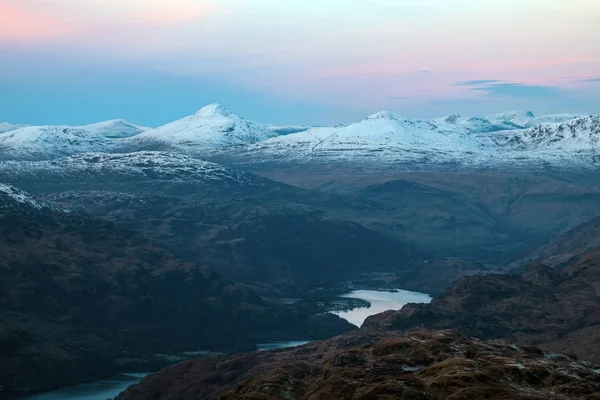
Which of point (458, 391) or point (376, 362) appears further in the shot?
point (376, 362)

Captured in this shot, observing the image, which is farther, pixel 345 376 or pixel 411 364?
pixel 411 364

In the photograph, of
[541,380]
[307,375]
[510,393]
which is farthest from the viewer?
[307,375]

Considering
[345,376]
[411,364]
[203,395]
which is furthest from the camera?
[203,395]

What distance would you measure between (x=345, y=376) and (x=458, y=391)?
17032 millimetres

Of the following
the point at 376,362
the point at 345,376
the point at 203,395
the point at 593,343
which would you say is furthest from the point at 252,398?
the point at 593,343

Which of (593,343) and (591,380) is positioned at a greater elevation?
(591,380)

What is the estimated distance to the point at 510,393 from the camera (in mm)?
87250

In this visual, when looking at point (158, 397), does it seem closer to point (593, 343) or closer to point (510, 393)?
point (593, 343)

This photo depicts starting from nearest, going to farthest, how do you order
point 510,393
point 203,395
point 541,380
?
1. point 510,393
2. point 541,380
3. point 203,395

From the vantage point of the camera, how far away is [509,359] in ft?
337

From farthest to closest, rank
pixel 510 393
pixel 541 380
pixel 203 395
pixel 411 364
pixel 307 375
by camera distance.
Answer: pixel 203 395 < pixel 307 375 < pixel 411 364 < pixel 541 380 < pixel 510 393

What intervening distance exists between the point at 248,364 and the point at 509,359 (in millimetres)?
96469

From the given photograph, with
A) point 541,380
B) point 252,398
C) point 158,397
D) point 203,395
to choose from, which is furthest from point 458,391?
point 158,397

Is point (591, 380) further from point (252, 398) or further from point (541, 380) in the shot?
point (252, 398)
